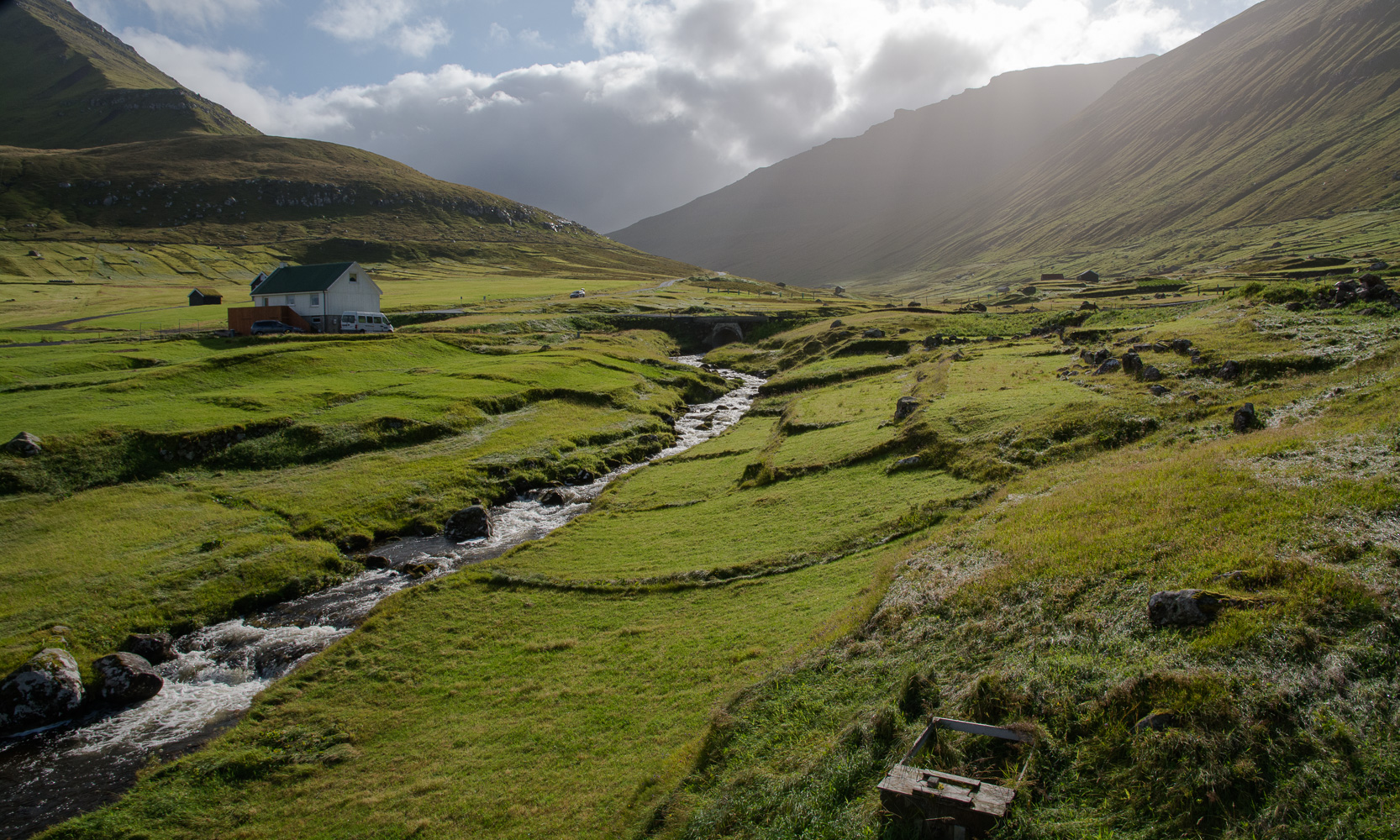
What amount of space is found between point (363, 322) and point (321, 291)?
22.4ft

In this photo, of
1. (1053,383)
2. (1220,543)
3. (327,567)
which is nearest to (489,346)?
(327,567)

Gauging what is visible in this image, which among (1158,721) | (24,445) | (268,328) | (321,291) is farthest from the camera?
(321,291)

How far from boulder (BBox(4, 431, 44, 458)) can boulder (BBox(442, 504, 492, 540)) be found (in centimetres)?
2520

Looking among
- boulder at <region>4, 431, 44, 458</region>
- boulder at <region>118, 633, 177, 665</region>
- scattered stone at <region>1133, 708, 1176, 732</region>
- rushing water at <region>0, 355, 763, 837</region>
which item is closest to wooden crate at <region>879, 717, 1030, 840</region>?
scattered stone at <region>1133, 708, 1176, 732</region>

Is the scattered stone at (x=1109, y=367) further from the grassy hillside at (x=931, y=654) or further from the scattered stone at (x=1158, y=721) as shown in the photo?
the scattered stone at (x=1158, y=721)

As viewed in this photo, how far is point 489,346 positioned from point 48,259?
182 metres

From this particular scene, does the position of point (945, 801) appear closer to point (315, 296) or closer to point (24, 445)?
point (24, 445)

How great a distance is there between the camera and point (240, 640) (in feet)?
91.7

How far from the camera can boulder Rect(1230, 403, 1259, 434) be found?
25.6 m

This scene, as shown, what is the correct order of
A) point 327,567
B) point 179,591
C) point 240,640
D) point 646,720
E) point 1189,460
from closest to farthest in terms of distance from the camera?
point 646,720, point 1189,460, point 240,640, point 179,591, point 327,567


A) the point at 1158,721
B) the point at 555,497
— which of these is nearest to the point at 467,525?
the point at 555,497

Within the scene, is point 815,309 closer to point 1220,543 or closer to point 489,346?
point 489,346

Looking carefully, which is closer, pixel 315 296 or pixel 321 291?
pixel 321 291

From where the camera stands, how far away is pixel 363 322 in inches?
3661
